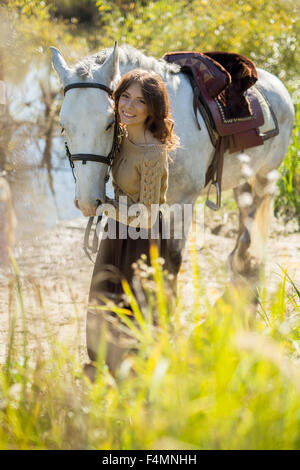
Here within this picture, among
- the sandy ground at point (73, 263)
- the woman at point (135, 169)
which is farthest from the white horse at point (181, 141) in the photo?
the sandy ground at point (73, 263)

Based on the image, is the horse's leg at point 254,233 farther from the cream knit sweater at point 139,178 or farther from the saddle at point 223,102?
the cream knit sweater at point 139,178

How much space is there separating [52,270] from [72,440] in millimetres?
3108

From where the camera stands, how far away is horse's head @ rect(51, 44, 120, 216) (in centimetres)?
211

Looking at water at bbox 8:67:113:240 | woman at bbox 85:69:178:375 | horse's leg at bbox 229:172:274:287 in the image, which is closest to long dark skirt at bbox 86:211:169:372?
woman at bbox 85:69:178:375

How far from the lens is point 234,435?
115 cm

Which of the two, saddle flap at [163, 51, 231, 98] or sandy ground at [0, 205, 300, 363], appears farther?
sandy ground at [0, 205, 300, 363]

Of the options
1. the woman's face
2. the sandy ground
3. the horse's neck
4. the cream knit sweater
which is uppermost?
the horse's neck

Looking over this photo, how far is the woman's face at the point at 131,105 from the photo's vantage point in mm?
2156

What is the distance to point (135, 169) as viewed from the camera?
7.25 feet

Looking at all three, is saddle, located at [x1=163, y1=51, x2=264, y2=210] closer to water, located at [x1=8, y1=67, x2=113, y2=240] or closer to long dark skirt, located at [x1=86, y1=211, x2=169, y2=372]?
long dark skirt, located at [x1=86, y1=211, x2=169, y2=372]

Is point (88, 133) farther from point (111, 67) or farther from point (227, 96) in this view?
→ point (227, 96)

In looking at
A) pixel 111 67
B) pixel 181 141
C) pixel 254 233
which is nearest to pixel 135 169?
pixel 111 67

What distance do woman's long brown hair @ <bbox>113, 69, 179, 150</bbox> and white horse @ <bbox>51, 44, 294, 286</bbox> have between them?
111mm

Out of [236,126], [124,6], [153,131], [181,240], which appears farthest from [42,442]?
[124,6]
